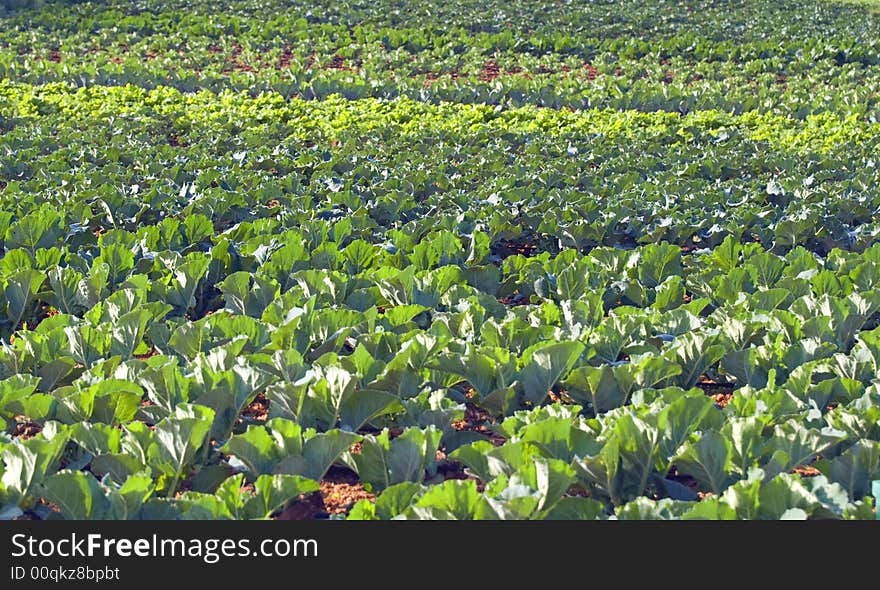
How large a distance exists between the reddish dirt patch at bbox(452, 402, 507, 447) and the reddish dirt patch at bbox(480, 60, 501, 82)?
53.0 feet

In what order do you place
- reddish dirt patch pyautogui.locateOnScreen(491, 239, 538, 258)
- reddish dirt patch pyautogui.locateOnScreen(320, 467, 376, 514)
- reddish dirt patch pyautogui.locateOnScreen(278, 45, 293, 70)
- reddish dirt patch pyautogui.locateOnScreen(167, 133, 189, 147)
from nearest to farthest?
reddish dirt patch pyautogui.locateOnScreen(320, 467, 376, 514)
reddish dirt patch pyautogui.locateOnScreen(491, 239, 538, 258)
reddish dirt patch pyautogui.locateOnScreen(167, 133, 189, 147)
reddish dirt patch pyautogui.locateOnScreen(278, 45, 293, 70)

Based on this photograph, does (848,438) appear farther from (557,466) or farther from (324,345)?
(324,345)

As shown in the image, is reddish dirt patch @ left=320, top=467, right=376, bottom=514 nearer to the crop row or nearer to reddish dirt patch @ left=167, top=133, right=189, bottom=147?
reddish dirt patch @ left=167, top=133, right=189, bottom=147

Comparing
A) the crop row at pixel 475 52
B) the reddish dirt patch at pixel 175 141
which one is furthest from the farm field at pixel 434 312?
the crop row at pixel 475 52

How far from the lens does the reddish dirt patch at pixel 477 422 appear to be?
434 cm

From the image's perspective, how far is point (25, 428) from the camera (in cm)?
428

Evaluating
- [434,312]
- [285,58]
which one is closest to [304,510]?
[434,312]

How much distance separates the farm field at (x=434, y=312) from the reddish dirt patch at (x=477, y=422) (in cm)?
1

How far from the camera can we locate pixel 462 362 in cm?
423

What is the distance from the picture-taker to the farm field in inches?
133

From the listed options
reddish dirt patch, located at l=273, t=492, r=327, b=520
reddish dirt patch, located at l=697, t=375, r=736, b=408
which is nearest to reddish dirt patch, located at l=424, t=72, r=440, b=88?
reddish dirt patch, located at l=697, t=375, r=736, b=408

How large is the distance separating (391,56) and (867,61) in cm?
1109

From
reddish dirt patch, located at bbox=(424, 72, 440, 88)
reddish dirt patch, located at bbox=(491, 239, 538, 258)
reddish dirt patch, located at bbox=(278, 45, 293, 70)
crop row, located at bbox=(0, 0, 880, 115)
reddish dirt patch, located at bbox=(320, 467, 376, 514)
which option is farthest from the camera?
reddish dirt patch, located at bbox=(278, 45, 293, 70)

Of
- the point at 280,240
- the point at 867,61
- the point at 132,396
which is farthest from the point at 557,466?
the point at 867,61
